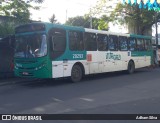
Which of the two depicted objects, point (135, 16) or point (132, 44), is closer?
point (132, 44)

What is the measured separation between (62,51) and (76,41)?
1.43 metres

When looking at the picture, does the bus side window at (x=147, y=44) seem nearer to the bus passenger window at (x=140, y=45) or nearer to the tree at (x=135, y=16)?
the bus passenger window at (x=140, y=45)

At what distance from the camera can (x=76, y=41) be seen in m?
16.0

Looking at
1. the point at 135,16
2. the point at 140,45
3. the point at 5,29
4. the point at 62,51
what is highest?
the point at 135,16

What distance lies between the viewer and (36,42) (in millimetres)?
14273

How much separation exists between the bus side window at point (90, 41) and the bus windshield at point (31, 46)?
3.32 m

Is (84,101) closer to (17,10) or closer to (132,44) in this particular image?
(17,10)

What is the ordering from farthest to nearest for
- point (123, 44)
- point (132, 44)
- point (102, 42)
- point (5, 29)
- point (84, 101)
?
point (132, 44), point (5, 29), point (123, 44), point (102, 42), point (84, 101)

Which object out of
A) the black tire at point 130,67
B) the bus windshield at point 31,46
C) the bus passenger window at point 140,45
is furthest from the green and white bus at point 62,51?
the bus passenger window at point 140,45

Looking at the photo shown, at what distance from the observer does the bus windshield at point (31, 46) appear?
1407cm

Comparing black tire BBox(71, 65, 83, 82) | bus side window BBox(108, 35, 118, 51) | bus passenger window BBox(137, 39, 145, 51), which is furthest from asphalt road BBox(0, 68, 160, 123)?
bus passenger window BBox(137, 39, 145, 51)

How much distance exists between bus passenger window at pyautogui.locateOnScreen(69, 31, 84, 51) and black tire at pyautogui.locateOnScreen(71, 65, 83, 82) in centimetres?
100

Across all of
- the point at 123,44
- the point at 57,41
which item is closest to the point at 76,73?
the point at 57,41

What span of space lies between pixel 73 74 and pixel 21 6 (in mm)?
6276
